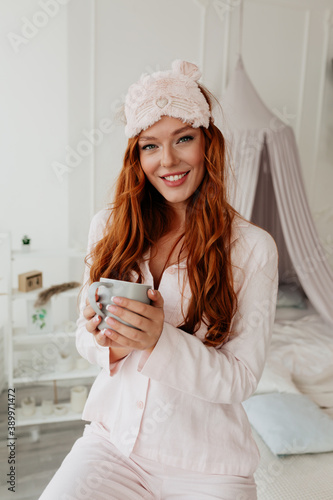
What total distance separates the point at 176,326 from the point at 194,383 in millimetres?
196

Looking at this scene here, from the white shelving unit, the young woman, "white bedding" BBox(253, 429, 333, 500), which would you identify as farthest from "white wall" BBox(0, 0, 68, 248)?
"white bedding" BBox(253, 429, 333, 500)

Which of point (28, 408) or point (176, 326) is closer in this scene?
point (176, 326)

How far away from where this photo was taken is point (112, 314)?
0.87 meters

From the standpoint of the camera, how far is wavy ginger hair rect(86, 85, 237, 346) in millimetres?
1117

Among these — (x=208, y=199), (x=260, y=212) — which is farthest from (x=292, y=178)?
(x=208, y=199)

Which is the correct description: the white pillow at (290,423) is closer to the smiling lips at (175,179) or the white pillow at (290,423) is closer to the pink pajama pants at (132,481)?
the pink pajama pants at (132,481)

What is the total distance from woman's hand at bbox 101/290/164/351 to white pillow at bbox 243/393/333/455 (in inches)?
40.1

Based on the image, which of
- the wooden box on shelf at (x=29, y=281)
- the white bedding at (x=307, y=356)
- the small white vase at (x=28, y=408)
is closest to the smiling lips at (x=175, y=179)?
the white bedding at (x=307, y=356)

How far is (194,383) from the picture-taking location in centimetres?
97

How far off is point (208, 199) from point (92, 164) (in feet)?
6.77

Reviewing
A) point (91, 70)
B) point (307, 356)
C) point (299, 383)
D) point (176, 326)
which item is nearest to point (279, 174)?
point (307, 356)

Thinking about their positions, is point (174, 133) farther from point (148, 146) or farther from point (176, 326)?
point (176, 326)

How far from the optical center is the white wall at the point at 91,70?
9.52 feet

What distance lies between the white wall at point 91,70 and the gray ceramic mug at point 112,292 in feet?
7.34
